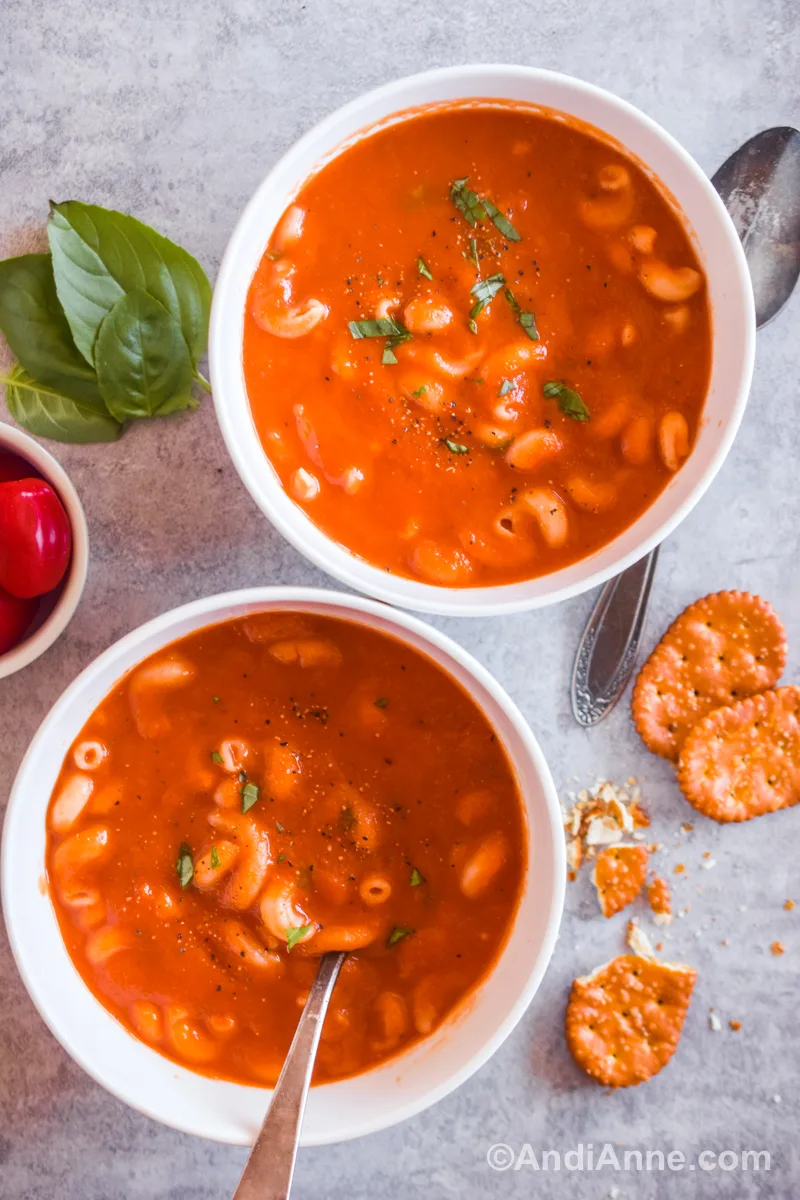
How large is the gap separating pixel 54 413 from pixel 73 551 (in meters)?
0.31

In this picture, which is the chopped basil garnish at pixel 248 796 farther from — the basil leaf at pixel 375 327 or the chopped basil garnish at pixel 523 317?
the chopped basil garnish at pixel 523 317

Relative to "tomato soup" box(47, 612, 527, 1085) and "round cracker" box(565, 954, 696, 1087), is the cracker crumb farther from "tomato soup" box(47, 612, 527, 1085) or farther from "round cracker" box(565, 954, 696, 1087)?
"tomato soup" box(47, 612, 527, 1085)

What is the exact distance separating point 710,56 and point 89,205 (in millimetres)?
1384

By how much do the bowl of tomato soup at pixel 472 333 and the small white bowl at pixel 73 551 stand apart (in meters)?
0.48

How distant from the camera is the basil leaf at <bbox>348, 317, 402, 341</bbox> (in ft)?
6.03

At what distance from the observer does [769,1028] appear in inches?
93.1

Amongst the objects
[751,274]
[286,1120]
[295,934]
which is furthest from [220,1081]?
[751,274]

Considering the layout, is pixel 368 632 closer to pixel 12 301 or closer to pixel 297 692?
pixel 297 692

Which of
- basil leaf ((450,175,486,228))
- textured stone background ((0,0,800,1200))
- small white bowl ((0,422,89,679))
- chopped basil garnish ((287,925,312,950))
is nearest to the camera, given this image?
basil leaf ((450,175,486,228))

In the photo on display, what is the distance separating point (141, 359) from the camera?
209 centimetres

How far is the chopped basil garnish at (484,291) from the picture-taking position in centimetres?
183

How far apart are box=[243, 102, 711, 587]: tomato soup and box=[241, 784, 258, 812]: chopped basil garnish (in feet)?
1.68

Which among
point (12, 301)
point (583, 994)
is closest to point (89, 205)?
point (12, 301)

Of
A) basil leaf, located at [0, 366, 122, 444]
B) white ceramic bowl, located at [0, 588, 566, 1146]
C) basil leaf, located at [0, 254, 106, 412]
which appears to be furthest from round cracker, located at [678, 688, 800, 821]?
basil leaf, located at [0, 254, 106, 412]
